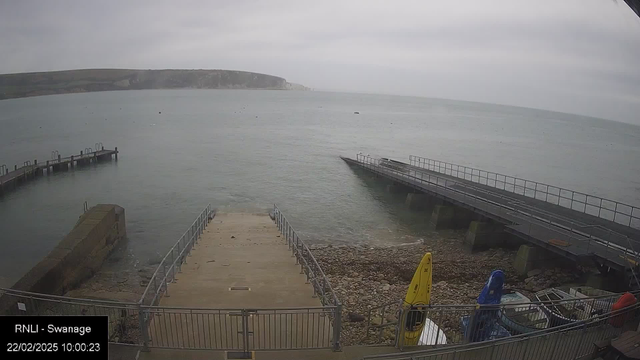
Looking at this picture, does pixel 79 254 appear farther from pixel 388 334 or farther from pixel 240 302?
pixel 388 334

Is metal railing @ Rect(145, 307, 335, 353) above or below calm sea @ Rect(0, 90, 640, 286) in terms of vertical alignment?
above

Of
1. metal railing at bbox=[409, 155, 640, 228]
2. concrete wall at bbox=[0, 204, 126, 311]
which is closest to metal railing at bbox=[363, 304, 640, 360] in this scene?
concrete wall at bbox=[0, 204, 126, 311]

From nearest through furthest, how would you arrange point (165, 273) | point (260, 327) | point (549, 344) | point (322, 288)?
1. point (549, 344)
2. point (260, 327)
3. point (322, 288)
4. point (165, 273)

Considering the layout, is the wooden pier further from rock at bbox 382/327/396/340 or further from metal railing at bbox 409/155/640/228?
metal railing at bbox 409/155/640/228

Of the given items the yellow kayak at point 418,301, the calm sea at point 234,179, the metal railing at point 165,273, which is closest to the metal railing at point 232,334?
the metal railing at point 165,273

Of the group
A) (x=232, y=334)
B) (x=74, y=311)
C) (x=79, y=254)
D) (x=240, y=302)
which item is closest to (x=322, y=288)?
(x=240, y=302)

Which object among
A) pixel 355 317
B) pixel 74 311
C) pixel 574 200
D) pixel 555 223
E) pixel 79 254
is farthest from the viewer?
pixel 574 200

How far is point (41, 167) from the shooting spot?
3872cm

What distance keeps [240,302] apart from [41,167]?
38.7 meters

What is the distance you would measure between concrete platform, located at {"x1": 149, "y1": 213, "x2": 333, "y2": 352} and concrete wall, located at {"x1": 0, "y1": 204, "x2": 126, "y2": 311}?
Result: 15.3 feet

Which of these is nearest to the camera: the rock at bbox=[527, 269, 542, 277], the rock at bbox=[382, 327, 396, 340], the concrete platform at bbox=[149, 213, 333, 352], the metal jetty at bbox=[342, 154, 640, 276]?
the concrete platform at bbox=[149, 213, 333, 352]

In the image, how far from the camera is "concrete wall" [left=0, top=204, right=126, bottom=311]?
45.6 ft

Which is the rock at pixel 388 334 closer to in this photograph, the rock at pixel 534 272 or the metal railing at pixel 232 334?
the metal railing at pixel 232 334

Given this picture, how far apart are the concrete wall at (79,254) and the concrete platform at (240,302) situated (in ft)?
15.3
